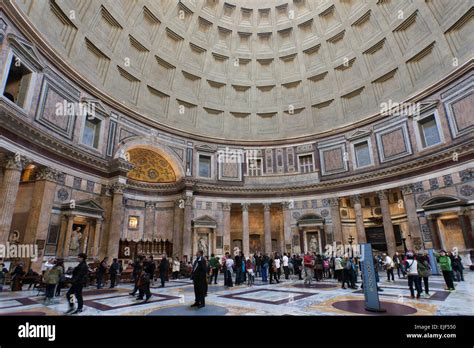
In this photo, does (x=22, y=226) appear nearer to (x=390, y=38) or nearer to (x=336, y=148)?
(x=336, y=148)

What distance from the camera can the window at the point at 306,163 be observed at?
→ 27.7 meters

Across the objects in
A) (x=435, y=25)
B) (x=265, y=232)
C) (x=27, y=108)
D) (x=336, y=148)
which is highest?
(x=435, y=25)

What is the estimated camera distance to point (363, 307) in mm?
6965

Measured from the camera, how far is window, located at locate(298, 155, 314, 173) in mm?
27692

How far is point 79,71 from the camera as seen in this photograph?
18.7 meters

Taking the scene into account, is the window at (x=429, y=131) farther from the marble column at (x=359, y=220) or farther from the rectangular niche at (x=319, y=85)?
the rectangular niche at (x=319, y=85)

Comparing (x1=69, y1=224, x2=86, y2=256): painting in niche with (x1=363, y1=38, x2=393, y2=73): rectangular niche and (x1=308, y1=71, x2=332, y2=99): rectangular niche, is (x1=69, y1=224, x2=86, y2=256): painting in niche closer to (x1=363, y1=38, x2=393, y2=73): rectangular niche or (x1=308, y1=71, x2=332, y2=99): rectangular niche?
(x1=308, y1=71, x2=332, y2=99): rectangular niche

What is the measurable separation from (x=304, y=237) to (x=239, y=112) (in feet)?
50.8

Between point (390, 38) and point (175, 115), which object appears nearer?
point (390, 38)

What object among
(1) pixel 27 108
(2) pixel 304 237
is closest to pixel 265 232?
(2) pixel 304 237

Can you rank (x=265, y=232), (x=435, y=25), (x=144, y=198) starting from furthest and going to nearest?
1. (x=265, y=232)
2. (x=144, y=198)
3. (x=435, y=25)

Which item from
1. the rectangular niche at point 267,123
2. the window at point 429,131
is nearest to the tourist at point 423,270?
the window at point 429,131

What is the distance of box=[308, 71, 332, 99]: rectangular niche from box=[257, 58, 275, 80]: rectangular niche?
457 centimetres

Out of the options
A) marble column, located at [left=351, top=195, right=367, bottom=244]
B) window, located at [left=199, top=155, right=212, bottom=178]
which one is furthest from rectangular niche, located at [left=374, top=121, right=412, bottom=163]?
window, located at [left=199, top=155, right=212, bottom=178]
